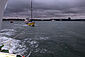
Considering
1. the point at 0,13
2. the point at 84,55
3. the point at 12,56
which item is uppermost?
the point at 0,13

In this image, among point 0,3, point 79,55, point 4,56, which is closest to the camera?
point 0,3

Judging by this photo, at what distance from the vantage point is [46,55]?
10.9m

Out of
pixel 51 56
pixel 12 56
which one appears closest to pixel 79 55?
pixel 51 56

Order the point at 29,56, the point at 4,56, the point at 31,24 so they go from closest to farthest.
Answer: the point at 4,56, the point at 29,56, the point at 31,24

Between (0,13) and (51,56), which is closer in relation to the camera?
(0,13)

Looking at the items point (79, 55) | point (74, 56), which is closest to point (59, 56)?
point (74, 56)

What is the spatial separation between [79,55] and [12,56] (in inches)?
345

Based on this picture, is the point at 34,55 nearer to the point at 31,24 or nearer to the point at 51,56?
the point at 51,56

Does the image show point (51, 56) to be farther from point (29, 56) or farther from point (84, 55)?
point (84, 55)

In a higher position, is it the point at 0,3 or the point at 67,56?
the point at 0,3

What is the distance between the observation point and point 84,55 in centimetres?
1148

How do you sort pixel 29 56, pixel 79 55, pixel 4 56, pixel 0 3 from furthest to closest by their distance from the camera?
pixel 79 55 → pixel 29 56 → pixel 4 56 → pixel 0 3

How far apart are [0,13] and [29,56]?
25.1 feet

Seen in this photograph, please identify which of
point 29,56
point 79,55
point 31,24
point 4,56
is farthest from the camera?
point 31,24
